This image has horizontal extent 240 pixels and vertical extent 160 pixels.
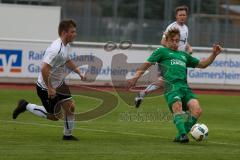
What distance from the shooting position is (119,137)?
13258 millimetres

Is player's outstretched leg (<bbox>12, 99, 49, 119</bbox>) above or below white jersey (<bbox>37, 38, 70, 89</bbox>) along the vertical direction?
below

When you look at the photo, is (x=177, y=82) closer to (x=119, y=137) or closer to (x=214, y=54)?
(x=214, y=54)

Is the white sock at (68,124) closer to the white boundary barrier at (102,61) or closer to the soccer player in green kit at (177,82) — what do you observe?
the soccer player in green kit at (177,82)

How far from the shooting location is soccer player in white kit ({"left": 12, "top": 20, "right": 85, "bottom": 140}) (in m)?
12.1

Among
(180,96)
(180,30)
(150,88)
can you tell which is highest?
(180,30)

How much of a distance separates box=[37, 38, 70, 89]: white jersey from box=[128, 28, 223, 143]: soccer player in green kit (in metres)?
1.16

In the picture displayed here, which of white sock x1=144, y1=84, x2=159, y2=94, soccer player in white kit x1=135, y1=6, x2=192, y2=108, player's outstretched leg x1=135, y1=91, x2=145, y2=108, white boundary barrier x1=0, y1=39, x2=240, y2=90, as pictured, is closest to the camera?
soccer player in white kit x1=135, y1=6, x2=192, y2=108

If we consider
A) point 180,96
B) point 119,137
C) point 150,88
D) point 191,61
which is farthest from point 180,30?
point 180,96

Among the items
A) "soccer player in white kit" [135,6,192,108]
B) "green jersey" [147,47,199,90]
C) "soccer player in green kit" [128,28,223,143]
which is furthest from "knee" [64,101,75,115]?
"soccer player in white kit" [135,6,192,108]

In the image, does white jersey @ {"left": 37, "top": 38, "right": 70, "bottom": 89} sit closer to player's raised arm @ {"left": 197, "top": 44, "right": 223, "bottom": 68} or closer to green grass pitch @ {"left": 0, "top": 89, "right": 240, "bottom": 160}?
green grass pitch @ {"left": 0, "top": 89, "right": 240, "bottom": 160}

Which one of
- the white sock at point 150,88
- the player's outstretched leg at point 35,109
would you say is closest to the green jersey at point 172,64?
the player's outstretched leg at point 35,109

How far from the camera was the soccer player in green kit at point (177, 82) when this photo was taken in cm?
1239

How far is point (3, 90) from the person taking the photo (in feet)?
80.3

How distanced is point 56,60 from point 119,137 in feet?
6.48
